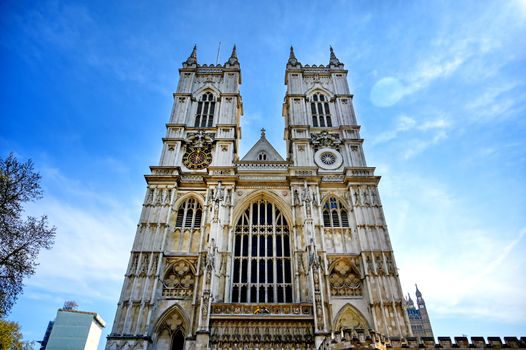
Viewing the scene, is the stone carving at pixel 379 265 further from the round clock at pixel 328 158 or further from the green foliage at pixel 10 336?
the green foliage at pixel 10 336

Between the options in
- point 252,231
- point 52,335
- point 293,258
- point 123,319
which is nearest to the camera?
point 123,319

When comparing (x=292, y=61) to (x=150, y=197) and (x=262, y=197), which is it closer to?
(x=262, y=197)

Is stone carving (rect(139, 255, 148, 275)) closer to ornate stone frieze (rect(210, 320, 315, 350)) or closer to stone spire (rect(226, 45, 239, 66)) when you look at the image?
ornate stone frieze (rect(210, 320, 315, 350))

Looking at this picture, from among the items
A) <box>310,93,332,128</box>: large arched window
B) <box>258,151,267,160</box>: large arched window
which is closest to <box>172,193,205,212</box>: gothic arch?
<box>258,151,267,160</box>: large arched window

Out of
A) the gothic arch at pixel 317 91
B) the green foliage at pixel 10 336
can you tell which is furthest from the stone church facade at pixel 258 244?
the green foliage at pixel 10 336

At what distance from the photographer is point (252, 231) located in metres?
22.2

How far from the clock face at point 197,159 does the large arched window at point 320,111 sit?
965 centimetres

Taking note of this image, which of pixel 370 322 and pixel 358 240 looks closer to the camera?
pixel 370 322

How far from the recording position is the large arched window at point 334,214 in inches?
890

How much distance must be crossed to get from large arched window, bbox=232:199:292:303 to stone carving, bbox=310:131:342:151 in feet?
22.1

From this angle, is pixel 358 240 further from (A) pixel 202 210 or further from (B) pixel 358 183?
(A) pixel 202 210

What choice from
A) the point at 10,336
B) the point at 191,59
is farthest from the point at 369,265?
the point at 10,336

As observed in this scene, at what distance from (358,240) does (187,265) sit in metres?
11.1

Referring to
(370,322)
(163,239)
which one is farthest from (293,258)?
(163,239)
